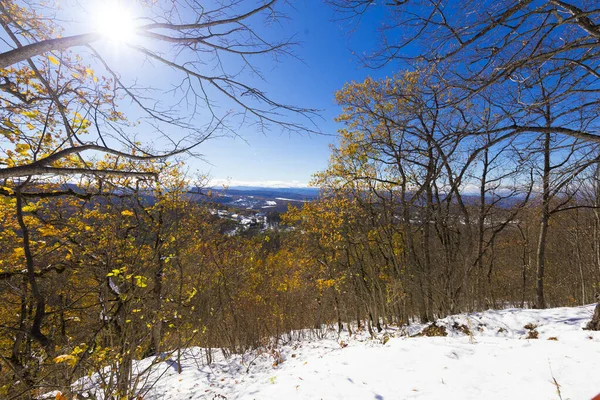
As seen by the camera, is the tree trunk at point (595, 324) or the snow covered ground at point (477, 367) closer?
the snow covered ground at point (477, 367)

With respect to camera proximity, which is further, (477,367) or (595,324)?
(595,324)

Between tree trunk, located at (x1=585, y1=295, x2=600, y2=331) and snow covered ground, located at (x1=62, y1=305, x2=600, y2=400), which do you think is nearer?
snow covered ground, located at (x1=62, y1=305, x2=600, y2=400)

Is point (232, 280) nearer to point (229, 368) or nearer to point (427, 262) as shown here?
point (229, 368)

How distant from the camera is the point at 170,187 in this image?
28.9 feet

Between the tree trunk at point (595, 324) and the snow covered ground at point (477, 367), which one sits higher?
the tree trunk at point (595, 324)

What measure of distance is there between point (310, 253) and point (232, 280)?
15.7 ft

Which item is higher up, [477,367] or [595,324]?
[595,324]

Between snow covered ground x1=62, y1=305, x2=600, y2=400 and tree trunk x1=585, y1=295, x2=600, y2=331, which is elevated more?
tree trunk x1=585, y1=295, x2=600, y2=331

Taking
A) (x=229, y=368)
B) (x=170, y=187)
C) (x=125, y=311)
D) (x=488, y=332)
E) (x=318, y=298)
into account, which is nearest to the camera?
(x=125, y=311)

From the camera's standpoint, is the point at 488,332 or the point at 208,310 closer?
the point at 488,332

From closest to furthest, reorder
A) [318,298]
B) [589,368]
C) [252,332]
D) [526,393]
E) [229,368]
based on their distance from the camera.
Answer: [526,393]
[589,368]
[229,368]
[252,332]
[318,298]

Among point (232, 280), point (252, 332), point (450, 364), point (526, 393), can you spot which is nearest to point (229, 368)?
point (252, 332)

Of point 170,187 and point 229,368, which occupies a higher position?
point 170,187

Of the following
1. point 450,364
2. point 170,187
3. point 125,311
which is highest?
point 170,187
